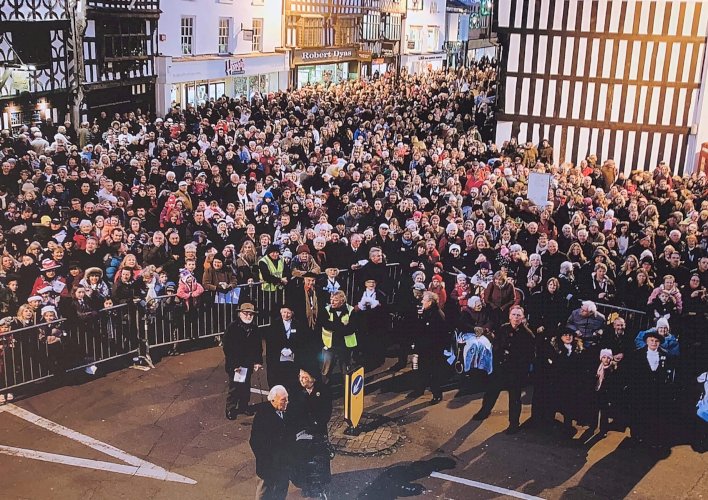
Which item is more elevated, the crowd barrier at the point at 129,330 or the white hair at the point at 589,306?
the white hair at the point at 589,306

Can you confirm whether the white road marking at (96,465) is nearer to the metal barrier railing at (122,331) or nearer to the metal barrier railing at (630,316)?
the metal barrier railing at (122,331)

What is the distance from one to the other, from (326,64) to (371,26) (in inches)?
232

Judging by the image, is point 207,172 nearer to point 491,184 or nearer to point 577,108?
point 491,184

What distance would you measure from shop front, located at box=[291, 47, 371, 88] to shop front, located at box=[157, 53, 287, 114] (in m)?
1.56

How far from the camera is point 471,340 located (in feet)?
32.6

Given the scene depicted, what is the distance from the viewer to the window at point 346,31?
1641 inches

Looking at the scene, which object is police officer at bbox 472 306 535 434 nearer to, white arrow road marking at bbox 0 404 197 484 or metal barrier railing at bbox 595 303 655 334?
metal barrier railing at bbox 595 303 655 334

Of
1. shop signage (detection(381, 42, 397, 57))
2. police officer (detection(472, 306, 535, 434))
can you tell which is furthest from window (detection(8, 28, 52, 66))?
shop signage (detection(381, 42, 397, 57))

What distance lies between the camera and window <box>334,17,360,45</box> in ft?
137

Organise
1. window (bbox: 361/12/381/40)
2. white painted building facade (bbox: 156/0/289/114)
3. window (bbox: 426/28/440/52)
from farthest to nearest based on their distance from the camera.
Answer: window (bbox: 426/28/440/52)
window (bbox: 361/12/381/40)
white painted building facade (bbox: 156/0/289/114)

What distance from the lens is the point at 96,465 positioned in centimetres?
800

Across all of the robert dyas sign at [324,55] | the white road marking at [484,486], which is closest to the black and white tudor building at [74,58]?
the robert dyas sign at [324,55]

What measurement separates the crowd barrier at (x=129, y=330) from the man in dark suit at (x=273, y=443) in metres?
3.73

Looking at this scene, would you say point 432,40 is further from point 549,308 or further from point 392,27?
point 549,308
